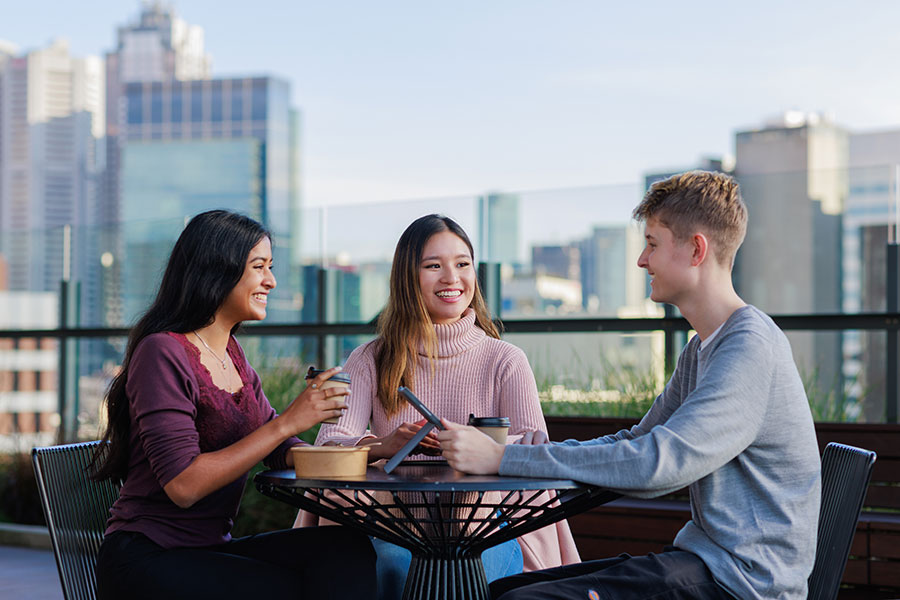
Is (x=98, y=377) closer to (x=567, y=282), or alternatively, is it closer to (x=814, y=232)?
(x=567, y=282)

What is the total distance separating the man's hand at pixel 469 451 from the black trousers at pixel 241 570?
40cm

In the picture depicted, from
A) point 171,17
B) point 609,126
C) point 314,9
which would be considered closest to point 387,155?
point 314,9

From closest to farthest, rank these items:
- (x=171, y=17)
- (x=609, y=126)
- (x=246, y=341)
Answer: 1. (x=246, y=341)
2. (x=609, y=126)
3. (x=171, y=17)

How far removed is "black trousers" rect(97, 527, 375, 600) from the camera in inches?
84.8

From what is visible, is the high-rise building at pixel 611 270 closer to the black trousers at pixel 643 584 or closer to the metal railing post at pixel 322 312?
the metal railing post at pixel 322 312

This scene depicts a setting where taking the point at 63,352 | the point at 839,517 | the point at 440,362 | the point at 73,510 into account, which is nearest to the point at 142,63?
the point at 63,352

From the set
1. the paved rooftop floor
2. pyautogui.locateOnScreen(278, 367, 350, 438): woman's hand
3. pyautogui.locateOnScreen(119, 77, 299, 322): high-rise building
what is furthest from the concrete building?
pyautogui.locateOnScreen(119, 77, 299, 322): high-rise building

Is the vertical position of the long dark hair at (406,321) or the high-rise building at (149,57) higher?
the high-rise building at (149,57)

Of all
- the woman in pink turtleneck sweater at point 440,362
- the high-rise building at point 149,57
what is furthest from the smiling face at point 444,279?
the high-rise building at point 149,57

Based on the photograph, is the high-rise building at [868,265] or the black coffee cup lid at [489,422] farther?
the high-rise building at [868,265]

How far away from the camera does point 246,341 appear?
22.7ft

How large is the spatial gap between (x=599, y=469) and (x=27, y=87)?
116m

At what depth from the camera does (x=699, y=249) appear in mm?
2078

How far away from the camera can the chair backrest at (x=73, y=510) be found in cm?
247
